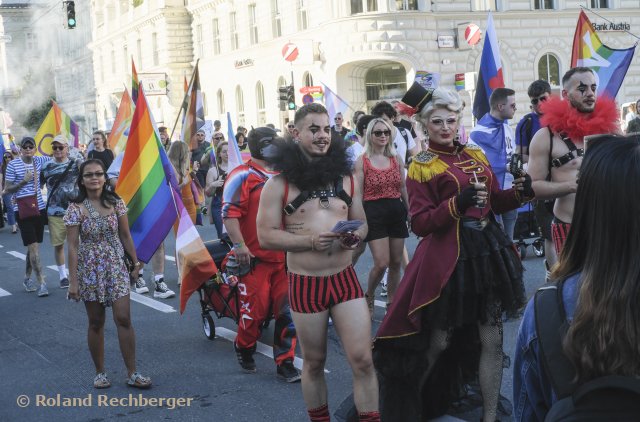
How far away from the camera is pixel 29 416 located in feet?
18.7

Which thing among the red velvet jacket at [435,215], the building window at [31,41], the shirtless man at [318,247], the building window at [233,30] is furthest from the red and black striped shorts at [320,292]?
the building window at [31,41]

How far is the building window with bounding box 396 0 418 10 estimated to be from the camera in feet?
99.9

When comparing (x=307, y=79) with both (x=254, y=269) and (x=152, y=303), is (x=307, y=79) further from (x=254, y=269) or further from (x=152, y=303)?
(x=254, y=269)

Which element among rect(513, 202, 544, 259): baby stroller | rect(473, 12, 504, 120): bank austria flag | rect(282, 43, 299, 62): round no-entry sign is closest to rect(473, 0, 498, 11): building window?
rect(282, 43, 299, 62): round no-entry sign

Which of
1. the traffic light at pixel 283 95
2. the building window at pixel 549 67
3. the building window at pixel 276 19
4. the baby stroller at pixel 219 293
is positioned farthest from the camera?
the building window at pixel 276 19

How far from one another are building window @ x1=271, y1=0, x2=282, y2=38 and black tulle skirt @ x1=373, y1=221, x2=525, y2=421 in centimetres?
3240

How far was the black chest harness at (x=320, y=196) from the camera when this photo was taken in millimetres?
4551

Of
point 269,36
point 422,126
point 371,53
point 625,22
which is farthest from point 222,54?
point 422,126

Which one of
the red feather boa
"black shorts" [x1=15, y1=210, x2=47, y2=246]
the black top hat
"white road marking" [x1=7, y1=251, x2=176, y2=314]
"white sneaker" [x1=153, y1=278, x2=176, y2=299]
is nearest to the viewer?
the black top hat

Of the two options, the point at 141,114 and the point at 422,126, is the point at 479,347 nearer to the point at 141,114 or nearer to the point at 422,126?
the point at 422,126

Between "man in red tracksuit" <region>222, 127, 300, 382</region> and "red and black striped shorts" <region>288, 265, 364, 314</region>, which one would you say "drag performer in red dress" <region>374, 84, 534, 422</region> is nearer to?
"red and black striped shorts" <region>288, 265, 364, 314</region>

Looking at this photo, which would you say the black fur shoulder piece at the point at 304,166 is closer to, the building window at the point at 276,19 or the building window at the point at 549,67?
the building window at the point at 549,67

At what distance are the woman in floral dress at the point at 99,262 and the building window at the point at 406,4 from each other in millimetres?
25603

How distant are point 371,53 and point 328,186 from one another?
26.0 m
